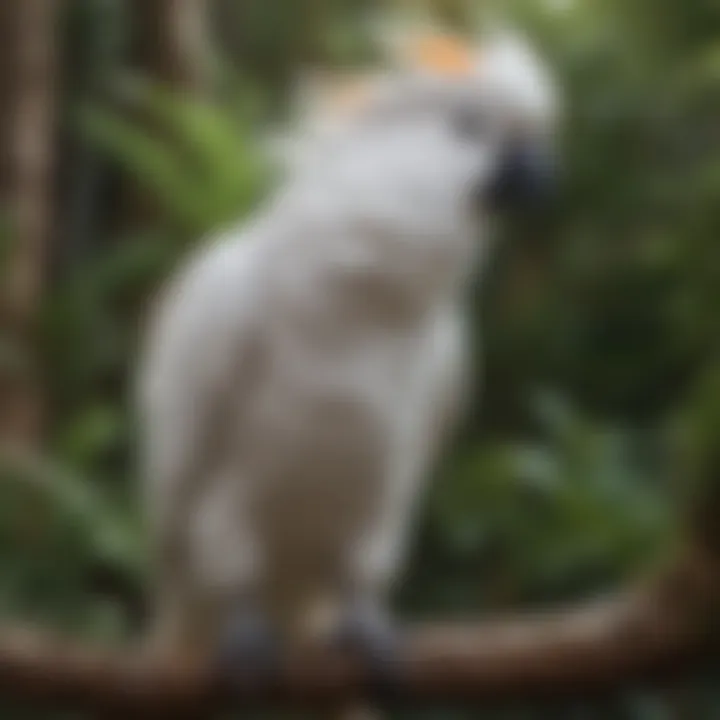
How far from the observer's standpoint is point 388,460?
48.8 inches

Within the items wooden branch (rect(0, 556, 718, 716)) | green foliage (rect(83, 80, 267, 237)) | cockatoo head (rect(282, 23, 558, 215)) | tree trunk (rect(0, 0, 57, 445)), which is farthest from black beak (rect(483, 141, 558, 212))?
tree trunk (rect(0, 0, 57, 445))

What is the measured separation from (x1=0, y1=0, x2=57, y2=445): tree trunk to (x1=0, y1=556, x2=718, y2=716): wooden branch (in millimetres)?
509

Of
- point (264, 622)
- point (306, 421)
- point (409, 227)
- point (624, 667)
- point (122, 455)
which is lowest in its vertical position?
point (624, 667)

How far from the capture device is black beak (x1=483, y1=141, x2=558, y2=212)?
1.19 m

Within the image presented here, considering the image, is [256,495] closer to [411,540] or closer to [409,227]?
[409,227]

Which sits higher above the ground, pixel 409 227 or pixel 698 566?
pixel 409 227

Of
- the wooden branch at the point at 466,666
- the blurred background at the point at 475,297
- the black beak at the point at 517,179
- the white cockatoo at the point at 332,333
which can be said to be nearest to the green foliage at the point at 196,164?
the blurred background at the point at 475,297

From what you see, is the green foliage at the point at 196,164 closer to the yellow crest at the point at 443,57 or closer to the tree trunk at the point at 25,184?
the tree trunk at the point at 25,184

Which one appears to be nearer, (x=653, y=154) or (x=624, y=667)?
(x=624, y=667)

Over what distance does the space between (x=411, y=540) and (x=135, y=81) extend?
0.63m

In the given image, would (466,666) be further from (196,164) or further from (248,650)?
(196,164)

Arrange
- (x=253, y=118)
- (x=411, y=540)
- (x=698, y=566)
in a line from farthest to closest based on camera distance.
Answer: (x=253, y=118)
(x=411, y=540)
(x=698, y=566)

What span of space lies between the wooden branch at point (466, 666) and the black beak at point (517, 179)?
0.32m

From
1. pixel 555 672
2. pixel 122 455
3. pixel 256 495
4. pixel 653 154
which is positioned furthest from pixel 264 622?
pixel 653 154
